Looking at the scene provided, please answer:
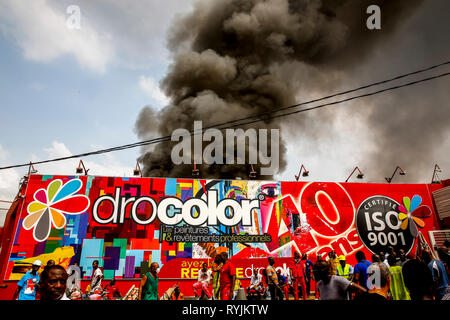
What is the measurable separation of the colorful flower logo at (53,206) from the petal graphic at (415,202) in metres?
17.9

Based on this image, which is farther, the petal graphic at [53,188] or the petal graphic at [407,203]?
the petal graphic at [407,203]

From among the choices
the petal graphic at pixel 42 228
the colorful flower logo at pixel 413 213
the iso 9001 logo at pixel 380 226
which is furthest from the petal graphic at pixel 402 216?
the petal graphic at pixel 42 228

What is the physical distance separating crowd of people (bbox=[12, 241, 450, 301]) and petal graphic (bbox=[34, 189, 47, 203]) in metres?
4.25

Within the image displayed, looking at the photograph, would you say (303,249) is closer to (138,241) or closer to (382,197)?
(382,197)

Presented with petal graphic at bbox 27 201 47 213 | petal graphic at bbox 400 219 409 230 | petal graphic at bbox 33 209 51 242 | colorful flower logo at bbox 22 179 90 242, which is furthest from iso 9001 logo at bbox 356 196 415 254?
petal graphic at bbox 27 201 47 213

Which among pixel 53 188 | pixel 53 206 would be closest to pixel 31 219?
pixel 53 206

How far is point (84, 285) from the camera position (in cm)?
1127

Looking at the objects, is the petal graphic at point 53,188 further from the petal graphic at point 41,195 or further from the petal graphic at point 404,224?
the petal graphic at point 404,224

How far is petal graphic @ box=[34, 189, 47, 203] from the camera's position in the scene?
1249 centimetres

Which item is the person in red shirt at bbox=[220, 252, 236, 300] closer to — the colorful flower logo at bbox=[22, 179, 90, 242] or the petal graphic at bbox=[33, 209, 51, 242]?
the colorful flower logo at bbox=[22, 179, 90, 242]

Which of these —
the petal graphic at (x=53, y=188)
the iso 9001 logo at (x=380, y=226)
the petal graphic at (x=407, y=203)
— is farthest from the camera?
the petal graphic at (x=407, y=203)

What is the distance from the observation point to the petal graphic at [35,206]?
1227cm
